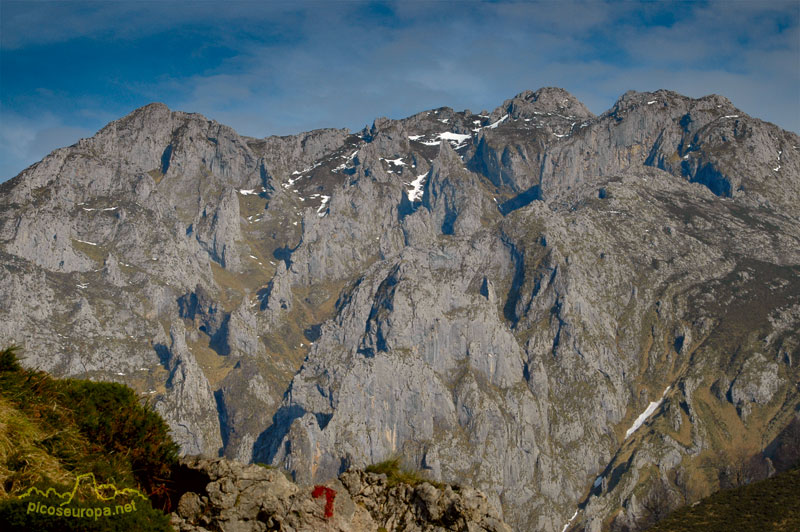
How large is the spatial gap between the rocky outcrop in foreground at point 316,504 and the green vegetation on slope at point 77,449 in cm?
145

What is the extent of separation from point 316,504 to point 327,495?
0.53 m

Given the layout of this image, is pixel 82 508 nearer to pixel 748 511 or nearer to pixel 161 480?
pixel 161 480

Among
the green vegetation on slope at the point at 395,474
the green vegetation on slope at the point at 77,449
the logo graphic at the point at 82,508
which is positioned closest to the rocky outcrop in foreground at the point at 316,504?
the green vegetation on slope at the point at 395,474

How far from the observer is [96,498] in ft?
59.1

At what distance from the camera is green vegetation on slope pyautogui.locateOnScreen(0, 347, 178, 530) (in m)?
16.8

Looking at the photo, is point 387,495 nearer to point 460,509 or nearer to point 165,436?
point 460,509

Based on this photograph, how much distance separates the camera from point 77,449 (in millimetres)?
21016

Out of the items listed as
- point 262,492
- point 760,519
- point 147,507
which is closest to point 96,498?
point 147,507

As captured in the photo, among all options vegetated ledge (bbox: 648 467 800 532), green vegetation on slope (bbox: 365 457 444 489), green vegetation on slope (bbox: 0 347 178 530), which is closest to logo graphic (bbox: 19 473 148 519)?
green vegetation on slope (bbox: 0 347 178 530)

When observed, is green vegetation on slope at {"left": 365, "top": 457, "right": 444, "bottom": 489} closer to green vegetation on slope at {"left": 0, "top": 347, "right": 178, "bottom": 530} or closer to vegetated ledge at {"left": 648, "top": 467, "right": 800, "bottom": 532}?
green vegetation on slope at {"left": 0, "top": 347, "right": 178, "bottom": 530}

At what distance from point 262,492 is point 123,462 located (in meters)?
4.35

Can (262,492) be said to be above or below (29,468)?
below

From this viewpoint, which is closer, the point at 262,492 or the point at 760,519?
the point at 262,492

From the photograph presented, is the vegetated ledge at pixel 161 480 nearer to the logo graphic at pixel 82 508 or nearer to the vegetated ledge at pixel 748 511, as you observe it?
the logo graphic at pixel 82 508
